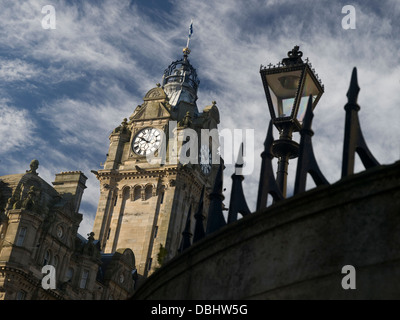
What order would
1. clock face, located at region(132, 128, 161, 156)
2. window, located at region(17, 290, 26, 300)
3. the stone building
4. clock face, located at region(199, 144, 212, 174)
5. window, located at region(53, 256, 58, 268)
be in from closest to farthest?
1. window, located at region(17, 290, 26, 300)
2. the stone building
3. window, located at region(53, 256, 58, 268)
4. clock face, located at region(132, 128, 161, 156)
5. clock face, located at region(199, 144, 212, 174)

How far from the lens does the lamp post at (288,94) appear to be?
41.7ft

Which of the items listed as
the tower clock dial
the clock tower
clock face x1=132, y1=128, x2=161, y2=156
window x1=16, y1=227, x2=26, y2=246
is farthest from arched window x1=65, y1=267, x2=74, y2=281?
the tower clock dial

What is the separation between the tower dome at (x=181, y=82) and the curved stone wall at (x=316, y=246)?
254 feet

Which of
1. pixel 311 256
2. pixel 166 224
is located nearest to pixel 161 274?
pixel 311 256

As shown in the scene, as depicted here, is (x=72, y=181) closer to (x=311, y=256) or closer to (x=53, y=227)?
(x=53, y=227)

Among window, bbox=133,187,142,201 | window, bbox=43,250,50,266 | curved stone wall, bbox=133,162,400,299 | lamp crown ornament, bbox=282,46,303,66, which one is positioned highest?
window, bbox=133,187,142,201

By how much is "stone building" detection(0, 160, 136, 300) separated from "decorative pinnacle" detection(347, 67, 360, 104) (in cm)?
4034

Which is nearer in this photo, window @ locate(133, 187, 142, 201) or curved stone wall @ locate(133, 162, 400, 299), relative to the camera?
curved stone wall @ locate(133, 162, 400, 299)

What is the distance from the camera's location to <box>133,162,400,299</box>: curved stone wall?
303 inches

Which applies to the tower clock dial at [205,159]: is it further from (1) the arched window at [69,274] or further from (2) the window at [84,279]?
(1) the arched window at [69,274]

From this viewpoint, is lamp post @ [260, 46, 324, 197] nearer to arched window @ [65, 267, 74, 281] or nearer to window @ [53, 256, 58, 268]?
window @ [53, 256, 58, 268]

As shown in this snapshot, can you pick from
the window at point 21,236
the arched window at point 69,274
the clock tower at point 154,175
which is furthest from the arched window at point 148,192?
the window at point 21,236

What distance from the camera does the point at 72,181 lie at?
64938mm
